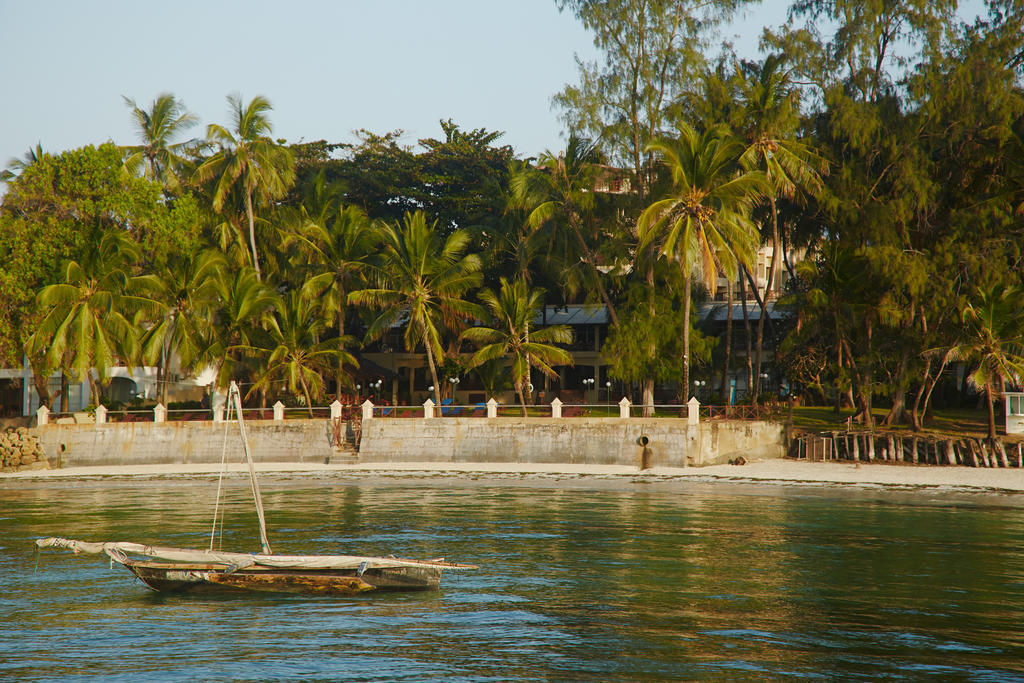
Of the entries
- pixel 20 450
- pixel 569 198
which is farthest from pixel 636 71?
pixel 20 450

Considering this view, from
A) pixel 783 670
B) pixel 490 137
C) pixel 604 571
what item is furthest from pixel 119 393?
pixel 783 670

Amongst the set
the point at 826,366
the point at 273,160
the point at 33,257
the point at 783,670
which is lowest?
the point at 783,670

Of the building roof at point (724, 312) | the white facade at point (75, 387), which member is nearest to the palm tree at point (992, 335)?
the building roof at point (724, 312)

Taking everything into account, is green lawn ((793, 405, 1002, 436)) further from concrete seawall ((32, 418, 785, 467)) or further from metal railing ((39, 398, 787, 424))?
concrete seawall ((32, 418, 785, 467))

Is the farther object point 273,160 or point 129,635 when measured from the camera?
point 273,160

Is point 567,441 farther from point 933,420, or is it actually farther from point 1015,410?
point 933,420

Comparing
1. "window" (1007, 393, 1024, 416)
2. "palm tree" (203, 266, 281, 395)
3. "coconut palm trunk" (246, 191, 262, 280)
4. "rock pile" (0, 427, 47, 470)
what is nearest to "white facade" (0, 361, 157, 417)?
"palm tree" (203, 266, 281, 395)

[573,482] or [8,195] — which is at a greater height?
[8,195]

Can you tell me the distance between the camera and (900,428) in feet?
132

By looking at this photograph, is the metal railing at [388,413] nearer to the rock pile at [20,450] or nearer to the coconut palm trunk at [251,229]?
the rock pile at [20,450]

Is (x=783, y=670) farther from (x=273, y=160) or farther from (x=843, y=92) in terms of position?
(x=273, y=160)

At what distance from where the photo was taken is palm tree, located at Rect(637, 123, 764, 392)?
3647 cm

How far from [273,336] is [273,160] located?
33.7ft

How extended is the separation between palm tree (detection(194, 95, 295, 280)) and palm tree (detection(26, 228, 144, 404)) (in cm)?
646
